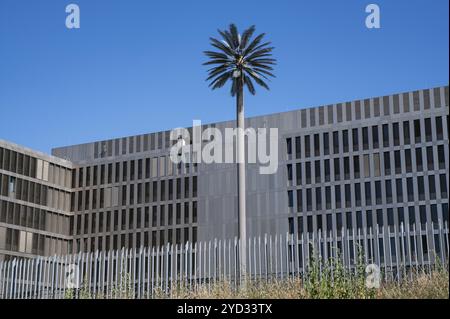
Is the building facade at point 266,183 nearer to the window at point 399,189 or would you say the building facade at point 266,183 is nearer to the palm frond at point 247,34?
the window at point 399,189

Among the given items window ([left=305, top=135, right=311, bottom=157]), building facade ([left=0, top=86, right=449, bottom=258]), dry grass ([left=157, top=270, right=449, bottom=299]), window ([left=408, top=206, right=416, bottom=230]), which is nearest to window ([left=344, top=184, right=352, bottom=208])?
building facade ([left=0, top=86, right=449, bottom=258])

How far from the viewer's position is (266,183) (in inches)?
2830

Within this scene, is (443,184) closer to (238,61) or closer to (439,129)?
(439,129)

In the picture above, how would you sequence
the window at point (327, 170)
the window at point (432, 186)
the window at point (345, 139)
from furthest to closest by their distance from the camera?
the window at point (327, 170), the window at point (345, 139), the window at point (432, 186)

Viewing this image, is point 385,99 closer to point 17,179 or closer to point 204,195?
point 204,195

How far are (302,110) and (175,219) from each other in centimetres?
1631

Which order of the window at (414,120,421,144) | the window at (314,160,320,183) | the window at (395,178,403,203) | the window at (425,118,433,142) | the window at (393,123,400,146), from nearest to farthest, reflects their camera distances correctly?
1. the window at (425,118,433,142)
2. the window at (395,178,403,203)
3. the window at (414,120,421,144)
4. the window at (393,123,400,146)
5. the window at (314,160,320,183)

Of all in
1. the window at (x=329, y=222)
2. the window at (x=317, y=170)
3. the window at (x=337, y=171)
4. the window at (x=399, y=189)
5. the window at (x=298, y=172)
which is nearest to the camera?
the window at (x=399, y=189)

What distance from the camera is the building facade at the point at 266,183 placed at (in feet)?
218

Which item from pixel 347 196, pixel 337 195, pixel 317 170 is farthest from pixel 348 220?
pixel 317 170

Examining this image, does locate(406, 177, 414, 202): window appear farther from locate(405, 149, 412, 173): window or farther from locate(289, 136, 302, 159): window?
locate(289, 136, 302, 159): window

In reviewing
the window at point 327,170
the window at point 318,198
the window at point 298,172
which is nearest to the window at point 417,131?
the window at point 327,170

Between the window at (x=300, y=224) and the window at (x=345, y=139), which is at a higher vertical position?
the window at (x=345, y=139)

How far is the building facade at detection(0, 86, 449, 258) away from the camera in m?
66.5
